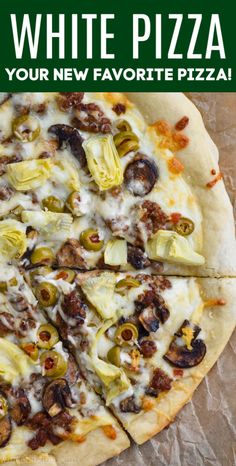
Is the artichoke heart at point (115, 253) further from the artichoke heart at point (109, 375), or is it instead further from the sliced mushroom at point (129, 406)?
the sliced mushroom at point (129, 406)

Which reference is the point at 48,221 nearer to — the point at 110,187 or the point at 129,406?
the point at 110,187

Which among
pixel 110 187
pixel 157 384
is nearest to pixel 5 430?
pixel 157 384

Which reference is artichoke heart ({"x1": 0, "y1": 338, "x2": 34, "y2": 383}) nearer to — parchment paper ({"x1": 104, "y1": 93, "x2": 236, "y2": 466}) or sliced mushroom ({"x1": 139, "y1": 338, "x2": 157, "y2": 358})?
sliced mushroom ({"x1": 139, "y1": 338, "x2": 157, "y2": 358})

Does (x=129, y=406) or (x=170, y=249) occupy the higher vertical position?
(x=170, y=249)

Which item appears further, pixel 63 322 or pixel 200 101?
pixel 200 101

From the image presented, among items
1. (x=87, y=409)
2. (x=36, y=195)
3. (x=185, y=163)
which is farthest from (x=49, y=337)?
(x=185, y=163)

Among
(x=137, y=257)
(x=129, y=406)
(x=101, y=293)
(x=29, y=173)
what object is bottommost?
(x=129, y=406)

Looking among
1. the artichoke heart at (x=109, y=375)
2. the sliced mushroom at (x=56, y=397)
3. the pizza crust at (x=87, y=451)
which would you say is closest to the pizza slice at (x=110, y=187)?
the artichoke heart at (x=109, y=375)

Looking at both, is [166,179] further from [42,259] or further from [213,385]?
[213,385]
